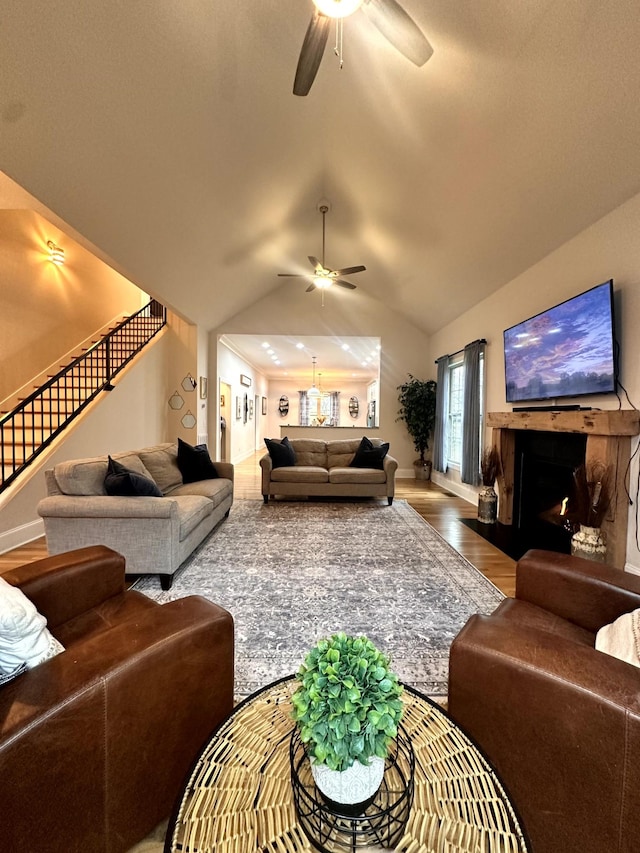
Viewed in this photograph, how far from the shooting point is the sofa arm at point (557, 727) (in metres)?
0.77

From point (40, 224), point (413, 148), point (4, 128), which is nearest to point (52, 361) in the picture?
point (40, 224)

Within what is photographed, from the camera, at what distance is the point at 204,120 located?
2787mm

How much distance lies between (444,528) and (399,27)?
12.5 ft

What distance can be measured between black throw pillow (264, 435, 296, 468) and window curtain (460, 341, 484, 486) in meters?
2.47

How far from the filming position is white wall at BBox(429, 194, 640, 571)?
97.6 inches

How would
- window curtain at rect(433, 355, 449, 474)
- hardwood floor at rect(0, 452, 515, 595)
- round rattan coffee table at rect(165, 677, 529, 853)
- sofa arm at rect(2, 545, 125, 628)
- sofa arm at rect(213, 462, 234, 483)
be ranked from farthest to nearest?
window curtain at rect(433, 355, 449, 474), sofa arm at rect(213, 462, 234, 483), hardwood floor at rect(0, 452, 515, 595), sofa arm at rect(2, 545, 125, 628), round rattan coffee table at rect(165, 677, 529, 853)

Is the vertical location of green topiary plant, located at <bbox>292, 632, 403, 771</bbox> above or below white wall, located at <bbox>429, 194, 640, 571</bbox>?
below

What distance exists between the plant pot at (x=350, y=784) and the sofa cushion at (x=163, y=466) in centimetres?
316

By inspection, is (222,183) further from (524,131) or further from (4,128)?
(524,131)

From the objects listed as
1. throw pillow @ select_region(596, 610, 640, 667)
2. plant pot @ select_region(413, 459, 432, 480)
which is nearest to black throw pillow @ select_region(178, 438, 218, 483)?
throw pillow @ select_region(596, 610, 640, 667)

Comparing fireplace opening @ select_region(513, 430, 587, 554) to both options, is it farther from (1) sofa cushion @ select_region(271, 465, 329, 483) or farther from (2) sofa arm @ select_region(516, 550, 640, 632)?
(1) sofa cushion @ select_region(271, 465, 329, 483)

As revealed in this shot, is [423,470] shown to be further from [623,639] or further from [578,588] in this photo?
[623,639]

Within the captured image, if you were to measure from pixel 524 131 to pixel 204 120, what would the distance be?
2.38m

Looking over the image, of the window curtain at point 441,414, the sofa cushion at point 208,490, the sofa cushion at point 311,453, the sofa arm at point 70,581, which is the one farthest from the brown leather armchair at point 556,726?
the window curtain at point 441,414
